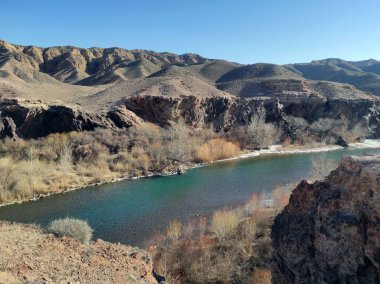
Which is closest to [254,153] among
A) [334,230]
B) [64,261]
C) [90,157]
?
[90,157]

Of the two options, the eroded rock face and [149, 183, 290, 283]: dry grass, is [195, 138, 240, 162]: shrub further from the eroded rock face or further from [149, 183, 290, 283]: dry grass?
the eroded rock face

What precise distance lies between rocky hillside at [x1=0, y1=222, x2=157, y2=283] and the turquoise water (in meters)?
6.69

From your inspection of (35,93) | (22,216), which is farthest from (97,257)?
(35,93)

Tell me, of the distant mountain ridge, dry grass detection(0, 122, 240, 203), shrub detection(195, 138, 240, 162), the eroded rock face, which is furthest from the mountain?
the eroded rock face

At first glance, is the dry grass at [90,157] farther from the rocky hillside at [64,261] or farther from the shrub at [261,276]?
the shrub at [261,276]

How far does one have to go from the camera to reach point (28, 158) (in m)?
38.8

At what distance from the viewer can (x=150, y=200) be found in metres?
29.9

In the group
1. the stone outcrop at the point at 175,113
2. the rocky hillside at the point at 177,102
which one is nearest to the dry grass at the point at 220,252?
the stone outcrop at the point at 175,113

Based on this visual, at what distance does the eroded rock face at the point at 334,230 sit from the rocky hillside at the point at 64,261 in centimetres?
433

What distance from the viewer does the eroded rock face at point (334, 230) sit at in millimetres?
9133

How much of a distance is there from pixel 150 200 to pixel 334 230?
2132cm

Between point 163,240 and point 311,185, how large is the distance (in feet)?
31.9

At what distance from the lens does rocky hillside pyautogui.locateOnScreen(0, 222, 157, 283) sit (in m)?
11.0

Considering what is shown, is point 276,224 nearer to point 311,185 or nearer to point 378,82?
point 311,185
